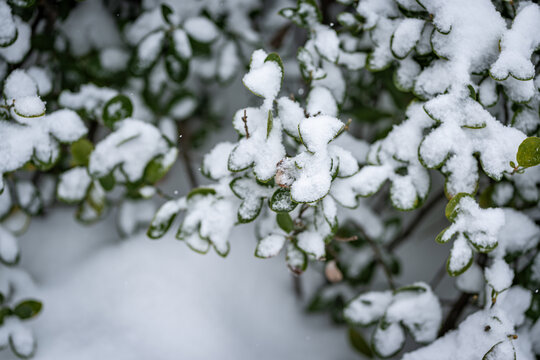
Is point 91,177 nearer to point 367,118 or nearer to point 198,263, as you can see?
point 198,263

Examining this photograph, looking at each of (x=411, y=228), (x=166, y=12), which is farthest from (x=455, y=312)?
(x=166, y=12)

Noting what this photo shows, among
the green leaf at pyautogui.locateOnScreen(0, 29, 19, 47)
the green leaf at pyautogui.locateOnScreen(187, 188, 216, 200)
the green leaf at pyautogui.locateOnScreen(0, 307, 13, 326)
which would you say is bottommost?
the green leaf at pyautogui.locateOnScreen(0, 307, 13, 326)

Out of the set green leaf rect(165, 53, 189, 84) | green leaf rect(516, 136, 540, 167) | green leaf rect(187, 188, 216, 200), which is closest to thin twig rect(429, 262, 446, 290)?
green leaf rect(516, 136, 540, 167)

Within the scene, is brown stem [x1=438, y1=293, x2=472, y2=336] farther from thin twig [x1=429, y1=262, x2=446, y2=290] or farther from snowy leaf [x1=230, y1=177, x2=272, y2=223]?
snowy leaf [x1=230, y1=177, x2=272, y2=223]

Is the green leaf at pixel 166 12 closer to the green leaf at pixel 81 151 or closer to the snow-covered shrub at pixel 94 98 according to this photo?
the snow-covered shrub at pixel 94 98

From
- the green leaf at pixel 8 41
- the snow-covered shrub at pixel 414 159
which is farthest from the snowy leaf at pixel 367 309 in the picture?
the green leaf at pixel 8 41
